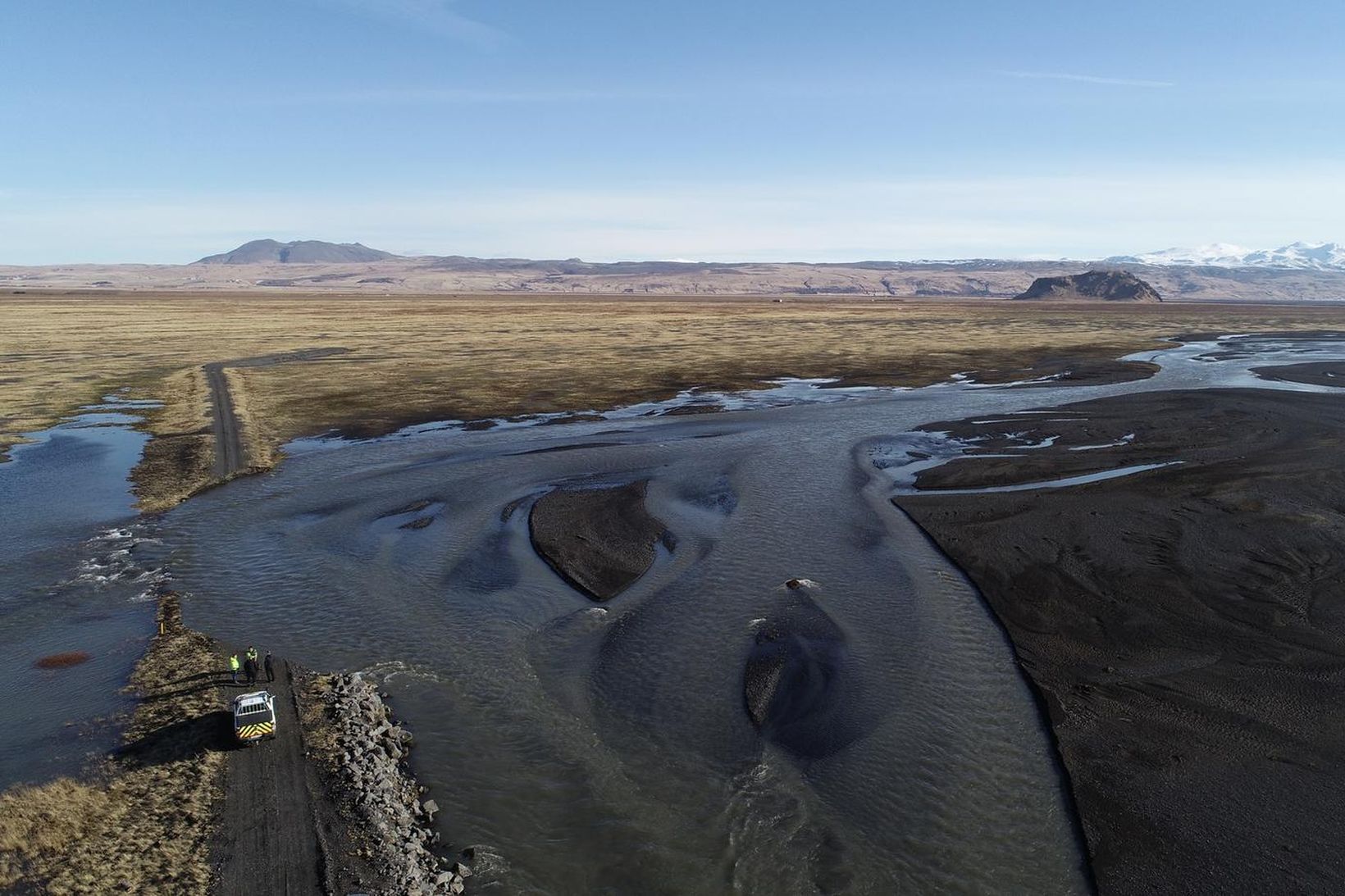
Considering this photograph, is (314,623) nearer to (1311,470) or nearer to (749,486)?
(749,486)

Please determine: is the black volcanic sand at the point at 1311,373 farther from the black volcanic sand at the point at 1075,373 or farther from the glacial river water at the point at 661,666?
the glacial river water at the point at 661,666

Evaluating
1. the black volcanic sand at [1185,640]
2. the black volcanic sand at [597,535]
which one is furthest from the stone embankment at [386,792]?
the black volcanic sand at [1185,640]

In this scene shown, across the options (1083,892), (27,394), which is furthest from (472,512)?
(27,394)

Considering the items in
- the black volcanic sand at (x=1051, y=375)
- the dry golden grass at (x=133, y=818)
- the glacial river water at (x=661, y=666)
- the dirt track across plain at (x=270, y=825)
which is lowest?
the glacial river water at (x=661, y=666)

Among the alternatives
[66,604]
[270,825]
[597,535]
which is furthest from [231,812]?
[597,535]

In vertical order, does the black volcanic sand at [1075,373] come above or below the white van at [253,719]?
above

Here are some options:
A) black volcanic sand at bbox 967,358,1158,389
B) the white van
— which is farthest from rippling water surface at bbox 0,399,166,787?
Result: black volcanic sand at bbox 967,358,1158,389
